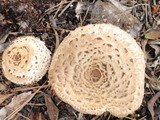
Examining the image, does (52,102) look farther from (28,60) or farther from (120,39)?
(120,39)

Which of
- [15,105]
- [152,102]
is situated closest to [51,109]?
[15,105]

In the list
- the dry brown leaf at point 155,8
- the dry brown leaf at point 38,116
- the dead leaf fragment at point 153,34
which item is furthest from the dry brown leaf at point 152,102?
the dry brown leaf at point 38,116

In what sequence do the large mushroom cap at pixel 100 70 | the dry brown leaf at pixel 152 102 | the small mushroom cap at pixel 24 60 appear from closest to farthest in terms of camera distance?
1. the large mushroom cap at pixel 100 70
2. the small mushroom cap at pixel 24 60
3. the dry brown leaf at pixel 152 102

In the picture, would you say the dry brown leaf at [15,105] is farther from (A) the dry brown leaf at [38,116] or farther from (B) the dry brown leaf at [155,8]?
(B) the dry brown leaf at [155,8]

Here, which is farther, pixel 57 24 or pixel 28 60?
pixel 57 24

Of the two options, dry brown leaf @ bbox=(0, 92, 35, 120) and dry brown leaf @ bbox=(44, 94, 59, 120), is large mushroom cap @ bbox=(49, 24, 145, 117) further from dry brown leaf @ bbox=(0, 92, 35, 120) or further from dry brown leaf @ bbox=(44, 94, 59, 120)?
dry brown leaf @ bbox=(0, 92, 35, 120)

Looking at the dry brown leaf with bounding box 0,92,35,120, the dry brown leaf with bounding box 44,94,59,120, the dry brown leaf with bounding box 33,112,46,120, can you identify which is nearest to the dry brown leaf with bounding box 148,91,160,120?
the dry brown leaf with bounding box 44,94,59,120

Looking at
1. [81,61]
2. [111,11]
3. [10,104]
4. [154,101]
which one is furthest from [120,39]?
[10,104]
